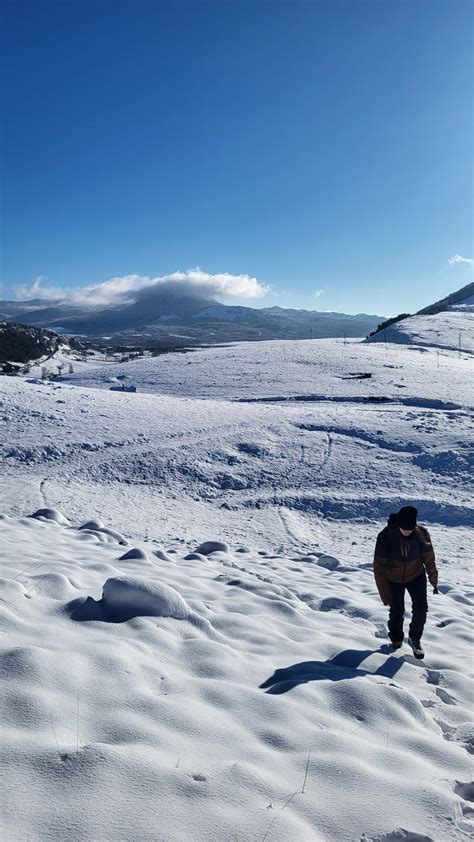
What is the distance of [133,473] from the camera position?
14297mm

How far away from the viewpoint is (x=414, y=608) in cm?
556

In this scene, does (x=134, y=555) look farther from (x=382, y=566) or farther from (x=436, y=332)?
(x=436, y=332)

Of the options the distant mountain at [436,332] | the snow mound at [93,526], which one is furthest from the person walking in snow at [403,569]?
the distant mountain at [436,332]

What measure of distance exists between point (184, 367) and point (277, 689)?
31.4m

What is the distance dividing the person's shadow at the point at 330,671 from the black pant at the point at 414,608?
0.25 meters

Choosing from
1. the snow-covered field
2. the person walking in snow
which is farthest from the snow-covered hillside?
the person walking in snow

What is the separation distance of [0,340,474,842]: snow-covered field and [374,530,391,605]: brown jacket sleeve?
548 millimetres

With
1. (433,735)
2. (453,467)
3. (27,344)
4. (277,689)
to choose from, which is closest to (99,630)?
(277,689)

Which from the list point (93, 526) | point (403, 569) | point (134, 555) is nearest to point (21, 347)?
point (93, 526)

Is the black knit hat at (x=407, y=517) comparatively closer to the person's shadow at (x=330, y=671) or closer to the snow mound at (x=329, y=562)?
the person's shadow at (x=330, y=671)

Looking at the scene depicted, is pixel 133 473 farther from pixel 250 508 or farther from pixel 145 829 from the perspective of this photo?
pixel 145 829

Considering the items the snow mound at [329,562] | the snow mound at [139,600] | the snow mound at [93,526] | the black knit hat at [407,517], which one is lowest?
the snow mound at [329,562]

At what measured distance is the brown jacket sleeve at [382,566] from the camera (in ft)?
18.0

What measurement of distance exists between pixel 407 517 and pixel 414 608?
112cm
